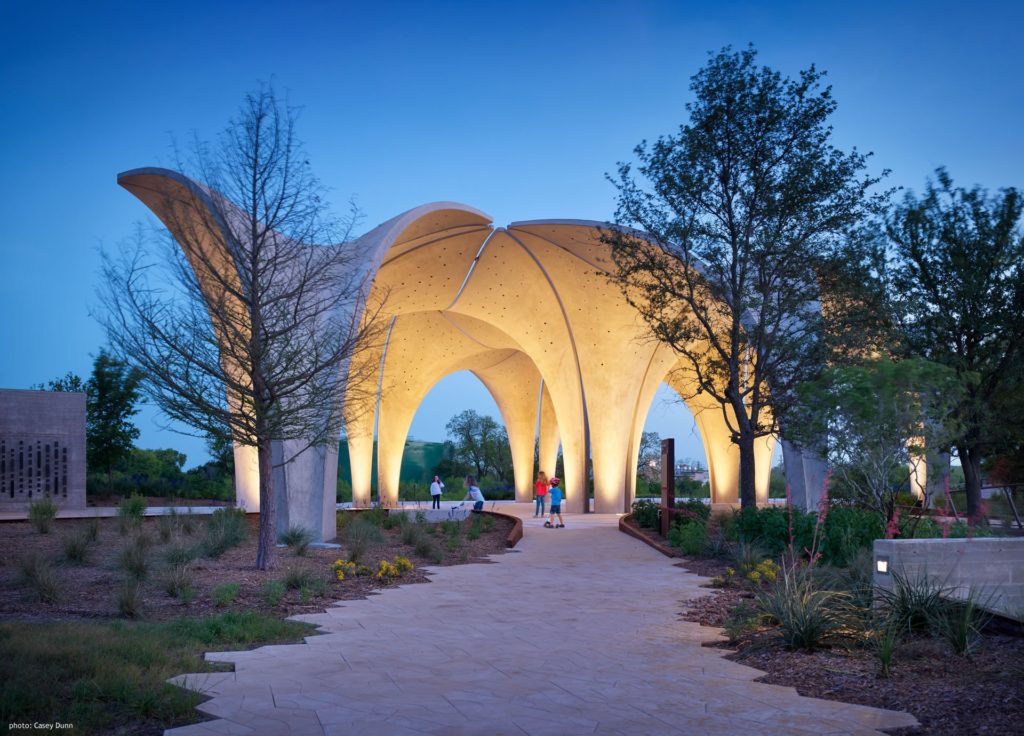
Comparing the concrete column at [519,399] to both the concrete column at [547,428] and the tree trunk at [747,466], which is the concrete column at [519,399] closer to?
the concrete column at [547,428]

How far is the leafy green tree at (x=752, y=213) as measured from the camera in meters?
17.7

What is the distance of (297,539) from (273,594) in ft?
20.5

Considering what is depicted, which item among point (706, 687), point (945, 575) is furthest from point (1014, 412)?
point (706, 687)

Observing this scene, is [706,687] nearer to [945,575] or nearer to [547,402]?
[945,575]

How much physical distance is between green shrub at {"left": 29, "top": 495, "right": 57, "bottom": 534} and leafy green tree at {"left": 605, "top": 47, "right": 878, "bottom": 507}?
42.4 ft

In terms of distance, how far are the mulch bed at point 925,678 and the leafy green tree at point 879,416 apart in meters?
6.82

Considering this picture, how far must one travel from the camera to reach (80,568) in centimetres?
1223

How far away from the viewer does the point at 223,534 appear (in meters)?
14.7

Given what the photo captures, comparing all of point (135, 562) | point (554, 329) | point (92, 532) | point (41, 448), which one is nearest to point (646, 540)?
point (135, 562)

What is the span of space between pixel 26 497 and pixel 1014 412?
2609cm

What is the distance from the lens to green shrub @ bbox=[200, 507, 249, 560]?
13.9 metres

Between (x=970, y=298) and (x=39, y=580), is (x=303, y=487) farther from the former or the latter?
(x=970, y=298)

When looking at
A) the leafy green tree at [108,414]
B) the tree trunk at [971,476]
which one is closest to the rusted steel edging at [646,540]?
the tree trunk at [971,476]

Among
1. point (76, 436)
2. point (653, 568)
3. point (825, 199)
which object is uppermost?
point (825, 199)
